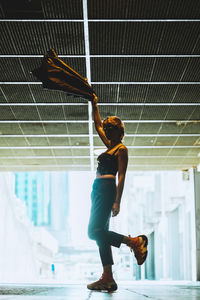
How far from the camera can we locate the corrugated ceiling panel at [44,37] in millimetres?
9000

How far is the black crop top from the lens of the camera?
16.7 feet

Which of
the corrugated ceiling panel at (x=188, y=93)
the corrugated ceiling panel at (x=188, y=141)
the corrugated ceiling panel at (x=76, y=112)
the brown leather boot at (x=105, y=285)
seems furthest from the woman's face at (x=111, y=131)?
the corrugated ceiling panel at (x=188, y=141)

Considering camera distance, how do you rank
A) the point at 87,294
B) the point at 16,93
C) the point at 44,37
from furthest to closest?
the point at 16,93 < the point at 44,37 < the point at 87,294

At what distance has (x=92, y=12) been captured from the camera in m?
8.56

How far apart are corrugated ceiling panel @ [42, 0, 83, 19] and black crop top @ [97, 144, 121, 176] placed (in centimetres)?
412

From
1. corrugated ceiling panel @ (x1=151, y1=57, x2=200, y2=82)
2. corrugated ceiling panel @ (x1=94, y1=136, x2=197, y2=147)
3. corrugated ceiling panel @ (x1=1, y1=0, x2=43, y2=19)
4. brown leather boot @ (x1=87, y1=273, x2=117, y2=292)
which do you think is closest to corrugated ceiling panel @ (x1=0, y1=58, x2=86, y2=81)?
corrugated ceiling panel @ (x1=151, y1=57, x2=200, y2=82)

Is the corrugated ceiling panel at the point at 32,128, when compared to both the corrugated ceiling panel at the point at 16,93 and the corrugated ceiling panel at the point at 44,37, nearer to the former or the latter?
the corrugated ceiling panel at the point at 16,93

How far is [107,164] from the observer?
5.09 m

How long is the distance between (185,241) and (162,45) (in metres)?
20.8

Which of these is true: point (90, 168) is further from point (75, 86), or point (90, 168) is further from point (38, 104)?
point (75, 86)

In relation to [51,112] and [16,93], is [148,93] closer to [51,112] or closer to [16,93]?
[51,112]

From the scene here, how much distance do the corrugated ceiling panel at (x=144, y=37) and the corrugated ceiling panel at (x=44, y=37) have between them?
1.06 feet

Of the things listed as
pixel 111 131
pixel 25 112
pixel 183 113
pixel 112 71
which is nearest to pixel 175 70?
pixel 112 71

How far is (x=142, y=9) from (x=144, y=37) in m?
1.05
